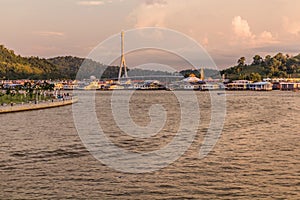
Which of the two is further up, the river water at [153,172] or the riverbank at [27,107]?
the riverbank at [27,107]

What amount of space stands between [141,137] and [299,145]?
10.7 meters

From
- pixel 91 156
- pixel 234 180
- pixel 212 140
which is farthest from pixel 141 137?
pixel 234 180

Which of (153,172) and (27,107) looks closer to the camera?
(153,172)

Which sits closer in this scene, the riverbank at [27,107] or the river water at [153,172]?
the river water at [153,172]

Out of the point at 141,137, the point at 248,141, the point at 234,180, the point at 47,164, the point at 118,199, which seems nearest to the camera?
the point at 118,199

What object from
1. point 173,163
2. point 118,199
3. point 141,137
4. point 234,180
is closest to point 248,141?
point 141,137

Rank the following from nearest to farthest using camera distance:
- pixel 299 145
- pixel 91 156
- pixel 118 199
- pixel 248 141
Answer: pixel 118 199 < pixel 91 156 < pixel 299 145 < pixel 248 141

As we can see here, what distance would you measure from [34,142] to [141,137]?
768 cm

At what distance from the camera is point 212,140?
32344mm

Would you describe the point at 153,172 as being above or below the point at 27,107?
below

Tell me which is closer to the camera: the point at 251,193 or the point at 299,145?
the point at 251,193

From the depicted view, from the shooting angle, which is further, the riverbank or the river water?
the riverbank

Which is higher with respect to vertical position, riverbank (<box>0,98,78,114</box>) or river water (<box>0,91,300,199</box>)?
riverbank (<box>0,98,78,114</box>)

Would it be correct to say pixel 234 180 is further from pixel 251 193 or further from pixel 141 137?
pixel 141 137
